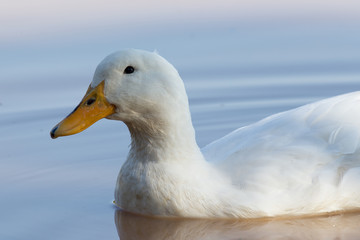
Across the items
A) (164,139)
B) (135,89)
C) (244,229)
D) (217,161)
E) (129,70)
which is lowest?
(244,229)

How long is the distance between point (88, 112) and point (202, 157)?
90 cm

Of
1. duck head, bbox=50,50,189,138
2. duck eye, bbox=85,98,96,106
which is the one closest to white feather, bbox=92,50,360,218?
duck head, bbox=50,50,189,138

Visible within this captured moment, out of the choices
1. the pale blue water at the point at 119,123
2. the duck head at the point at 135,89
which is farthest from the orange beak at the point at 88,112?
the pale blue water at the point at 119,123

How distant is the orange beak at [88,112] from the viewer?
227 inches

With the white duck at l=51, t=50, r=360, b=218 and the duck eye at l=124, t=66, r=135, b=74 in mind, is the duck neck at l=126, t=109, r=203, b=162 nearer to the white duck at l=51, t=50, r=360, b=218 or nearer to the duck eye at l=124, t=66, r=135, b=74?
the white duck at l=51, t=50, r=360, b=218

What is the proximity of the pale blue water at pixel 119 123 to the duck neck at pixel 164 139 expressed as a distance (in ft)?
1.53

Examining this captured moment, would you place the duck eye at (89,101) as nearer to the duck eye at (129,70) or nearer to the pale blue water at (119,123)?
the duck eye at (129,70)

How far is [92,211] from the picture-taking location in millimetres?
6293

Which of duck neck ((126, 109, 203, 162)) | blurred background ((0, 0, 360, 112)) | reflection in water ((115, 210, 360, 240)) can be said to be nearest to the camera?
reflection in water ((115, 210, 360, 240))

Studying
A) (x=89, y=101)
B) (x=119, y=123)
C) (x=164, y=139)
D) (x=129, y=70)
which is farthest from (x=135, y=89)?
(x=119, y=123)

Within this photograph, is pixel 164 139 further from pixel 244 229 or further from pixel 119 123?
pixel 119 123

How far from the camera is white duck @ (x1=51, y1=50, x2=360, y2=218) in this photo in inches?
225

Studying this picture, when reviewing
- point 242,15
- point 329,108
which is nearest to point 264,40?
point 242,15

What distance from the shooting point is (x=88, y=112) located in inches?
229
